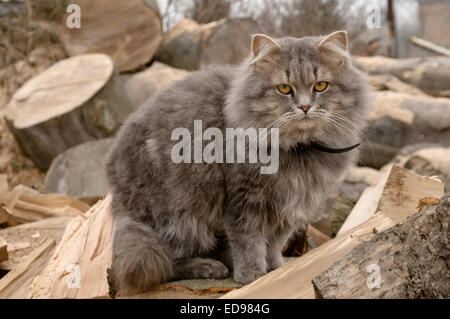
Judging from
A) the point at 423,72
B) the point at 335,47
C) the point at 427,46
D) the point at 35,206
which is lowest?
the point at 427,46

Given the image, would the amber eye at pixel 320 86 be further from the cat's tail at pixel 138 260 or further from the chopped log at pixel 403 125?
the chopped log at pixel 403 125

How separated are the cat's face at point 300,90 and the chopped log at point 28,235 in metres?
1.60

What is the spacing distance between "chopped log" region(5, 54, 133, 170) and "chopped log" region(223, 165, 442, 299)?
112 inches

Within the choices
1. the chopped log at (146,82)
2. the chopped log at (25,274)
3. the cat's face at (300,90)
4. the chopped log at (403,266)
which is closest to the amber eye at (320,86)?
the cat's face at (300,90)

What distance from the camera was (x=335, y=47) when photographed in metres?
2.10

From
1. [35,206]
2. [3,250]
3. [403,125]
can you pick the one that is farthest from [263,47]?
[403,125]

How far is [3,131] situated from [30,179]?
2.18 feet

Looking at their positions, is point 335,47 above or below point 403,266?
above

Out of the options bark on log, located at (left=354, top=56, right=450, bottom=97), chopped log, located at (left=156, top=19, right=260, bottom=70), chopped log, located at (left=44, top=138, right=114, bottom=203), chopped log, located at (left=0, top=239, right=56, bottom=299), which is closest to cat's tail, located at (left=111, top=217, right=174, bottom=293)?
chopped log, located at (left=0, top=239, right=56, bottom=299)

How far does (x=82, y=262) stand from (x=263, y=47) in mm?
1371

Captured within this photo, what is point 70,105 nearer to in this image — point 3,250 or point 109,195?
Result: point 109,195

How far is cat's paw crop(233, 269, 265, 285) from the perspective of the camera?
2.14 meters

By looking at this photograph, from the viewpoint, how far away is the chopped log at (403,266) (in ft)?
4.47

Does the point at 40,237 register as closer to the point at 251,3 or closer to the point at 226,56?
the point at 226,56
